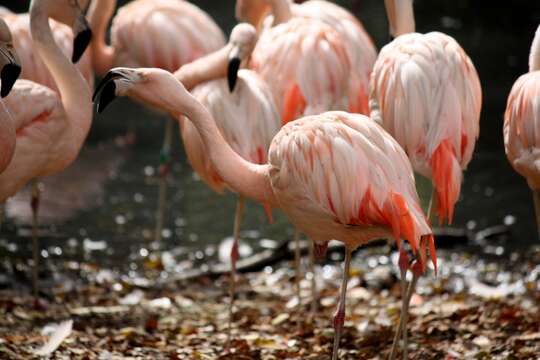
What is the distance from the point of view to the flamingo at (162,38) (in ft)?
22.1

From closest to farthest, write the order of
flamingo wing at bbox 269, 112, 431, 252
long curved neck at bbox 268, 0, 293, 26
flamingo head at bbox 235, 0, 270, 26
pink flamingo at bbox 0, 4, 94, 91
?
flamingo wing at bbox 269, 112, 431, 252
pink flamingo at bbox 0, 4, 94, 91
long curved neck at bbox 268, 0, 293, 26
flamingo head at bbox 235, 0, 270, 26

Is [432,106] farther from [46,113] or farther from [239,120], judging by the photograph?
[46,113]

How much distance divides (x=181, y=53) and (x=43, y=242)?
5.04 ft

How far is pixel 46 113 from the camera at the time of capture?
4758mm

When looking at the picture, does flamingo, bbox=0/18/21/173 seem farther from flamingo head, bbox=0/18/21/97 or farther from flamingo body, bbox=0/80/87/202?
flamingo body, bbox=0/80/87/202

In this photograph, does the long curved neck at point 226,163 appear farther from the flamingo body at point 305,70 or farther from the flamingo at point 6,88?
the flamingo body at point 305,70

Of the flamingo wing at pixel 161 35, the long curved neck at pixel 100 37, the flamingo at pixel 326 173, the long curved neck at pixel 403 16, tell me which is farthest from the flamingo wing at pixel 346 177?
the long curved neck at pixel 100 37

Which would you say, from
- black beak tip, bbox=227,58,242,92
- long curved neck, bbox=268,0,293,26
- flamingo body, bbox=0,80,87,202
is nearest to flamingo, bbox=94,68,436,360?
black beak tip, bbox=227,58,242,92

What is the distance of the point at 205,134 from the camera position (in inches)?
161

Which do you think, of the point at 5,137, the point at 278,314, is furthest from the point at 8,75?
the point at 278,314

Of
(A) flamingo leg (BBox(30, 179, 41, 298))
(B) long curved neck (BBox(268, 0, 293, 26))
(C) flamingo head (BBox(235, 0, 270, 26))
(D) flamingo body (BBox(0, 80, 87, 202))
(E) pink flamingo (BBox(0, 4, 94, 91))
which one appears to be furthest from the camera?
(C) flamingo head (BBox(235, 0, 270, 26))

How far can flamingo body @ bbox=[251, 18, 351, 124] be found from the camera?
5289mm

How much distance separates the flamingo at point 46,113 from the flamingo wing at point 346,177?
1318mm

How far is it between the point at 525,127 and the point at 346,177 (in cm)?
115
